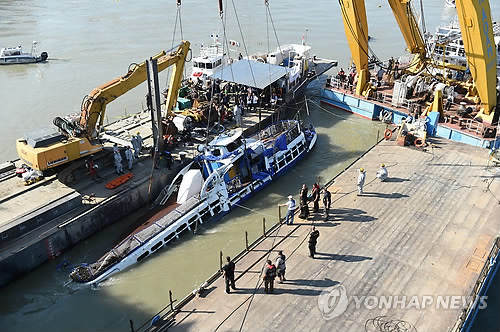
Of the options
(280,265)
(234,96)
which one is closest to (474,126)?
(234,96)

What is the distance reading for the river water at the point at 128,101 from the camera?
540 inches

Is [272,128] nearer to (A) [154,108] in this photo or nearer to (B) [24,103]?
(A) [154,108]

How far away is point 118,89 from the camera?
18.9 metres

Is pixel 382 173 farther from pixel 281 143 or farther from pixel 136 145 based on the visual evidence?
pixel 136 145

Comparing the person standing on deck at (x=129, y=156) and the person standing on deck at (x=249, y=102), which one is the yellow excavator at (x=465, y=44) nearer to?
the person standing on deck at (x=249, y=102)

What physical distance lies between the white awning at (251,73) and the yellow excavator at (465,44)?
4994 millimetres

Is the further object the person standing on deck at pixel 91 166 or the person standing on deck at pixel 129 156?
the person standing on deck at pixel 129 156

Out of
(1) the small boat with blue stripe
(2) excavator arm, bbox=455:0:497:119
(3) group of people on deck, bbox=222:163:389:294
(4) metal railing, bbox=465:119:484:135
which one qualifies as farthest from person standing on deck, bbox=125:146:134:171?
(4) metal railing, bbox=465:119:484:135

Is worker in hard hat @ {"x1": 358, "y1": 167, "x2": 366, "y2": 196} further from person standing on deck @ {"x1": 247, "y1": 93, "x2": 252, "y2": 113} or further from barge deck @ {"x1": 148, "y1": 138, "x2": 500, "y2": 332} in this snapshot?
person standing on deck @ {"x1": 247, "y1": 93, "x2": 252, "y2": 113}

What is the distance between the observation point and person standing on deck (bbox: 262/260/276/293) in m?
11.5

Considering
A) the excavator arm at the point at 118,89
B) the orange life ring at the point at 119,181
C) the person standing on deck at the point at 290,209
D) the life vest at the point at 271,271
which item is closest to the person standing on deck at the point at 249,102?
the excavator arm at the point at 118,89

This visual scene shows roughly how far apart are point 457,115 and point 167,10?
46.1 metres

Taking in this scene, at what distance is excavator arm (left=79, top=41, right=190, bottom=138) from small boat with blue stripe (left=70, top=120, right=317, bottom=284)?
4.02 meters

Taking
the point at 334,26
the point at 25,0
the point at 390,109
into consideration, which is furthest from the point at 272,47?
the point at 25,0
